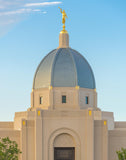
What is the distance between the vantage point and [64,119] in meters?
50.0

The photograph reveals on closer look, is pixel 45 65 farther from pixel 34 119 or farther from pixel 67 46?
pixel 34 119

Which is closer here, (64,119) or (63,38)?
(64,119)

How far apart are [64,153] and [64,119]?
3.88 metres

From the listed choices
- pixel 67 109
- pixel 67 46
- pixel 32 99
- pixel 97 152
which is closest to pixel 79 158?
pixel 97 152

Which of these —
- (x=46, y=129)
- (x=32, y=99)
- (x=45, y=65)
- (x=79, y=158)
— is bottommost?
(x=79, y=158)

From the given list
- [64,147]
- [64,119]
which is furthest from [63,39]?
[64,147]

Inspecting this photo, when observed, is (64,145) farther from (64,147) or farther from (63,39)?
(63,39)

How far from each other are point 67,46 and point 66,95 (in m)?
7.37

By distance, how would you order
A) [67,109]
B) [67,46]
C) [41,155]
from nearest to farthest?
1. [41,155]
2. [67,109]
3. [67,46]

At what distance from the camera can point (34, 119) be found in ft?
170

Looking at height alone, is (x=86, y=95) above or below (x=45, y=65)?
below

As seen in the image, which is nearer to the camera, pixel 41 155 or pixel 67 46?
pixel 41 155

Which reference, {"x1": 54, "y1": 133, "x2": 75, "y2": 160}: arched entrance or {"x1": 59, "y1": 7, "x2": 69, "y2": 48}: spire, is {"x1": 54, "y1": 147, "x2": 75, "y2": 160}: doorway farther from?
{"x1": 59, "y1": 7, "x2": 69, "y2": 48}: spire

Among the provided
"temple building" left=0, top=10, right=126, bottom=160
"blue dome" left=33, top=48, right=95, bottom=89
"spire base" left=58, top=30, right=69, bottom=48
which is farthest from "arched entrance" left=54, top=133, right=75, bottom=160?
"spire base" left=58, top=30, right=69, bottom=48
